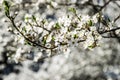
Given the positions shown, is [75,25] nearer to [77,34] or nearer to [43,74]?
[77,34]

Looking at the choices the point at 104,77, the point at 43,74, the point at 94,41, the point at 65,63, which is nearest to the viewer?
the point at 94,41

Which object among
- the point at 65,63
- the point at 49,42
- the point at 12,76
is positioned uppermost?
the point at 49,42

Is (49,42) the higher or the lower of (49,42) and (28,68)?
the higher

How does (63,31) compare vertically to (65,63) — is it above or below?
above

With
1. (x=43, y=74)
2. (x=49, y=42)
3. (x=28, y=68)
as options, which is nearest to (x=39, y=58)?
(x=49, y=42)

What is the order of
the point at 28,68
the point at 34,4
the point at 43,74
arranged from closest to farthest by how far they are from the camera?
the point at 34,4 → the point at 43,74 → the point at 28,68

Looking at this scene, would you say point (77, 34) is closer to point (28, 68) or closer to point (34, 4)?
point (34, 4)

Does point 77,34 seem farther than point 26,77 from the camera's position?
No

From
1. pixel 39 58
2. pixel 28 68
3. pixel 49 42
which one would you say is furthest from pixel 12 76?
pixel 49 42

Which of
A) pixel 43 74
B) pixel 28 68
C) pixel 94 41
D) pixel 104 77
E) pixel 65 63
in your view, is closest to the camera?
pixel 94 41
